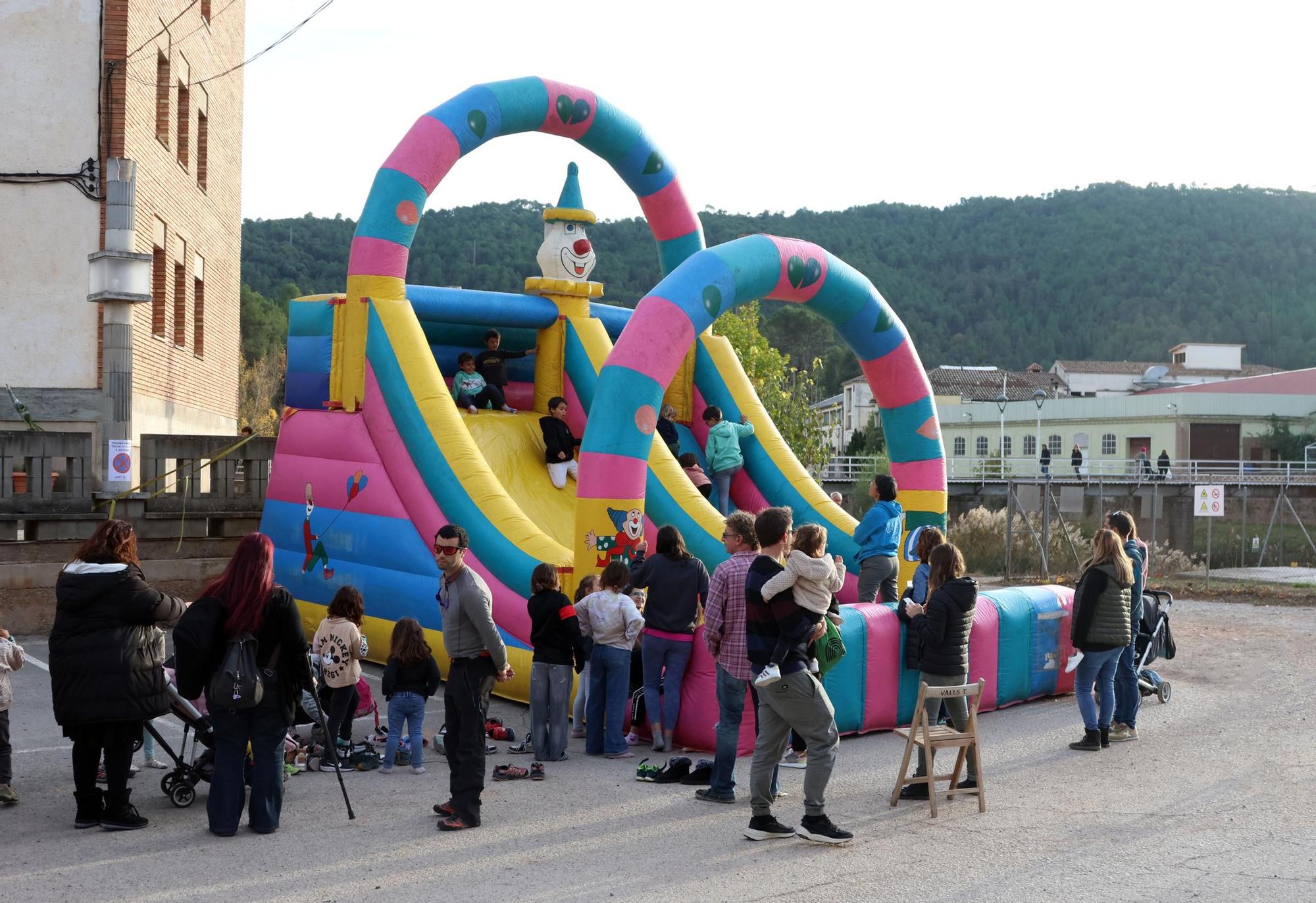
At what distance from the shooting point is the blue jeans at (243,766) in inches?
235

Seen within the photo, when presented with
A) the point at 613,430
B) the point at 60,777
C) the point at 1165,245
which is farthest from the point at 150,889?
the point at 1165,245

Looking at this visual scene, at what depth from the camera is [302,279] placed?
5719 cm

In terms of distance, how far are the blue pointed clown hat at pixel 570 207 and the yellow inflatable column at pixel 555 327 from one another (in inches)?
24.6

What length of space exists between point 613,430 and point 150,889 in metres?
4.55

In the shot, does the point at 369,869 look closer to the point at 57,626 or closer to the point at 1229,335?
the point at 57,626

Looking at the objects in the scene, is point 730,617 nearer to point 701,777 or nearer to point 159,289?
point 701,777

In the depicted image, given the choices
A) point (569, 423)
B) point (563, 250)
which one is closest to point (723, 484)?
point (569, 423)

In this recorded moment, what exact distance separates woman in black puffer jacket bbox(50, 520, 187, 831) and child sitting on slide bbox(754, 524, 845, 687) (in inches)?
115

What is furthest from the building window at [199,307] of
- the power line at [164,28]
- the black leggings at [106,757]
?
the black leggings at [106,757]

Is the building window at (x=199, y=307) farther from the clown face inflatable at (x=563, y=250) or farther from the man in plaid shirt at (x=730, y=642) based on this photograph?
the man in plaid shirt at (x=730, y=642)

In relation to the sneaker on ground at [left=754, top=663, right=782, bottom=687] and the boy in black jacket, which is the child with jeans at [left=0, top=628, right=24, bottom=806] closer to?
the sneaker on ground at [left=754, top=663, right=782, bottom=687]

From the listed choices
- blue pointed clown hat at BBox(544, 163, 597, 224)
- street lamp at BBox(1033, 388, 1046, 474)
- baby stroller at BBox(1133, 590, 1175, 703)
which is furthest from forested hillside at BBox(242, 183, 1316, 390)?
baby stroller at BBox(1133, 590, 1175, 703)

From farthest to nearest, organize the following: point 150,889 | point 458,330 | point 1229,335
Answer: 1. point 1229,335
2. point 458,330
3. point 150,889

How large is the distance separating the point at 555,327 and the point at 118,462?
15.2 feet
